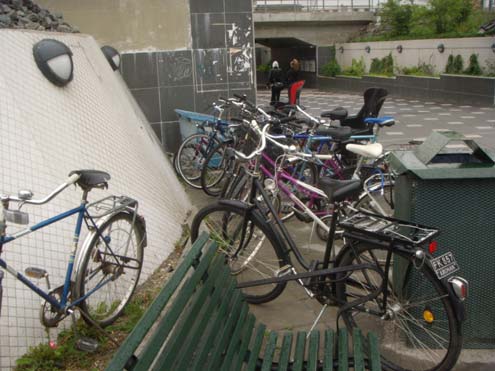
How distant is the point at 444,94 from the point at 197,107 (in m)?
12.4

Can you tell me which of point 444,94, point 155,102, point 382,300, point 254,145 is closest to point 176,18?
point 155,102

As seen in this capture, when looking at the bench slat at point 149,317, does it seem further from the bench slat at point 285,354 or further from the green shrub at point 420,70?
the green shrub at point 420,70

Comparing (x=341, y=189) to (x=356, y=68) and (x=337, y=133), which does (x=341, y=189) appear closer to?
(x=337, y=133)

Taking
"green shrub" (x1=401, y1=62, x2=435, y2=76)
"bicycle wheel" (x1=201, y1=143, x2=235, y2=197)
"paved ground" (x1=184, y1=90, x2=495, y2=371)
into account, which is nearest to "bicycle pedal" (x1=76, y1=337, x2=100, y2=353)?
"paved ground" (x1=184, y1=90, x2=495, y2=371)

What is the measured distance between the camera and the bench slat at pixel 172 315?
2006 mm

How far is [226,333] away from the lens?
2.68 metres

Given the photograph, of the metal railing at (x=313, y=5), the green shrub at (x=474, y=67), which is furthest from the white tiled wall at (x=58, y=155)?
the metal railing at (x=313, y=5)

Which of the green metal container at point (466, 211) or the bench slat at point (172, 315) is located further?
the green metal container at point (466, 211)

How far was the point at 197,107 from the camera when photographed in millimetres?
8930

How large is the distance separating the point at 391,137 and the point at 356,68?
15095mm

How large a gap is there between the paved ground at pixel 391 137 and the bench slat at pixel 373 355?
2.86 feet

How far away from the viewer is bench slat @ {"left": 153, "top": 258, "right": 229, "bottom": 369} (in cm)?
217

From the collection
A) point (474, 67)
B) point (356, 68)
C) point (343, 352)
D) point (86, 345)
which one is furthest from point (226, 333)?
point (356, 68)

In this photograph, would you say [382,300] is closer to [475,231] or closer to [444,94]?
[475,231]
